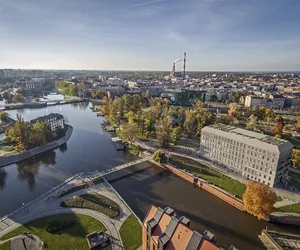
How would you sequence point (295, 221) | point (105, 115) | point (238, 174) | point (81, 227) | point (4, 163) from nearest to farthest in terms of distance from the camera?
point (81, 227)
point (295, 221)
point (238, 174)
point (4, 163)
point (105, 115)

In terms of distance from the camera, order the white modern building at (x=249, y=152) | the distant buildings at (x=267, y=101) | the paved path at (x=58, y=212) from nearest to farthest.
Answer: the paved path at (x=58, y=212) < the white modern building at (x=249, y=152) < the distant buildings at (x=267, y=101)

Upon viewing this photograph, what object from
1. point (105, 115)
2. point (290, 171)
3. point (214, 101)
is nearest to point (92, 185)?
point (290, 171)

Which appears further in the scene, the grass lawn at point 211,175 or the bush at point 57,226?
the grass lawn at point 211,175

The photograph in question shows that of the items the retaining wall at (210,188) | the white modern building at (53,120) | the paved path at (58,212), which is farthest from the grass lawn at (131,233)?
the white modern building at (53,120)

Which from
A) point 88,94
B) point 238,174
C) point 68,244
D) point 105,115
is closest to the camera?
point 68,244

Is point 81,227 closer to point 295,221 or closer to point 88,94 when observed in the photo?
point 295,221

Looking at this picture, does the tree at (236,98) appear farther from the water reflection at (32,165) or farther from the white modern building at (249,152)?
the water reflection at (32,165)
